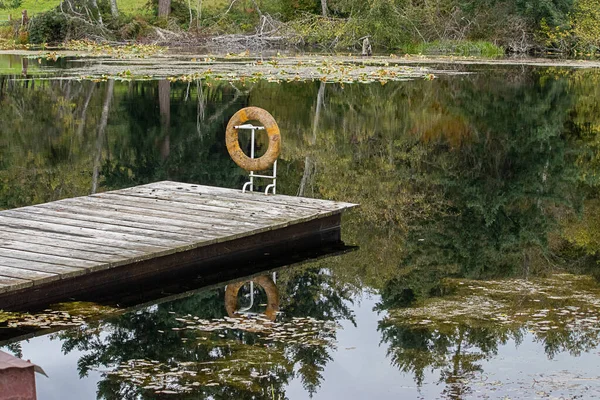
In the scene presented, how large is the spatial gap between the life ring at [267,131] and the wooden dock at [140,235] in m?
0.36

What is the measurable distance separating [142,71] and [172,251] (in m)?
19.4

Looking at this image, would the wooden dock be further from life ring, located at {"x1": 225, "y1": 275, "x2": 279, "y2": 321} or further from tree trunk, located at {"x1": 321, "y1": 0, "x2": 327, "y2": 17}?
tree trunk, located at {"x1": 321, "y1": 0, "x2": 327, "y2": 17}

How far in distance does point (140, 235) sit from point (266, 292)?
129 cm

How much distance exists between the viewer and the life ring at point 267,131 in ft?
33.7

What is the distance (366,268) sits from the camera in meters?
9.08

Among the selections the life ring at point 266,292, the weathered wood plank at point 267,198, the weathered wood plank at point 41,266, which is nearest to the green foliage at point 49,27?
the weathered wood plank at point 267,198

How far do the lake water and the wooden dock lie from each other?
220 millimetres

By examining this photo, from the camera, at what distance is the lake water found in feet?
Result: 19.8

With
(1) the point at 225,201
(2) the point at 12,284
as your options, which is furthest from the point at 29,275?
(1) the point at 225,201

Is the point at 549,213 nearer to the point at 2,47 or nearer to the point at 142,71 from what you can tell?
the point at 142,71

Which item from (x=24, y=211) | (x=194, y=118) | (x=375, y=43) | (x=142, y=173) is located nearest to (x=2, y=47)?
(x=375, y=43)

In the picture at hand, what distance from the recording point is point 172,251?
26.6 feet

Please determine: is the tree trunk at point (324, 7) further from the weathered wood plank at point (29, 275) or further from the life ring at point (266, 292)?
the weathered wood plank at point (29, 275)

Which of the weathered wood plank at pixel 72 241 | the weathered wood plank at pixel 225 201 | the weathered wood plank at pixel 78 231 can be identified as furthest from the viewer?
the weathered wood plank at pixel 225 201
